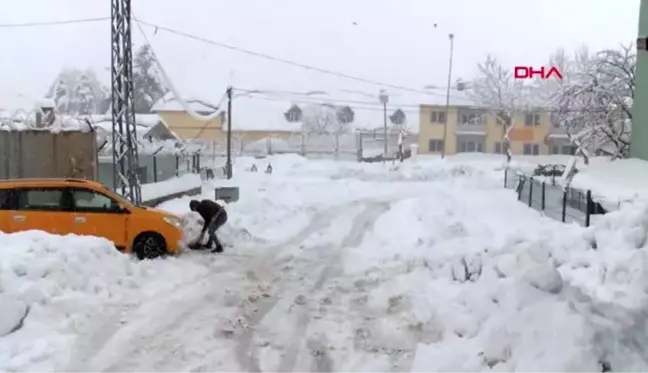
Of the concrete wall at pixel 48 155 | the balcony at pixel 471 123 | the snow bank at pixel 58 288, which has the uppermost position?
the balcony at pixel 471 123

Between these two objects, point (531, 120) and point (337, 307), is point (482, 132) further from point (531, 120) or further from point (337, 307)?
point (337, 307)

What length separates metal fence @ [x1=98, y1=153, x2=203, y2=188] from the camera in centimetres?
2523

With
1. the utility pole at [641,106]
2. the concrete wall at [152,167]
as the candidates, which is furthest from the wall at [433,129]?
the utility pole at [641,106]

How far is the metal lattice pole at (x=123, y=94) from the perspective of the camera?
19.2 metres

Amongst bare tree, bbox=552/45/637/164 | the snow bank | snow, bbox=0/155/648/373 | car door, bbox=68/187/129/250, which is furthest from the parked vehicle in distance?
bare tree, bbox=552/45/637/164

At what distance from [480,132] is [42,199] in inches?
2329

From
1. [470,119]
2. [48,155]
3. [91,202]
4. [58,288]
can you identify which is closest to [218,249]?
[91,202]

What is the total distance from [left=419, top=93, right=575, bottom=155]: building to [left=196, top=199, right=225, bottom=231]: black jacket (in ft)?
174

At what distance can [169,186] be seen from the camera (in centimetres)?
2839

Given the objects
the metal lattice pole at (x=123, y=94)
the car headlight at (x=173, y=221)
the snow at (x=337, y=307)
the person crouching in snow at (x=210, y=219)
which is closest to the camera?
the snow at (x=337, y=307)

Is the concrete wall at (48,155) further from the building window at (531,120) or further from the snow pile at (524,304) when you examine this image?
the building window at (531,120)

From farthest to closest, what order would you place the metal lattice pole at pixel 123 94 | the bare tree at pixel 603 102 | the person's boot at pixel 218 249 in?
1. the bare tree at pixel 603 102
2. the metal lattice pole at pixel 123 94
3. the person's boot at pixel 218 249

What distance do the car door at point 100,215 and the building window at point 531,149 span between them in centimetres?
5881

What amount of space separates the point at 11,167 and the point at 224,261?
432 inches
